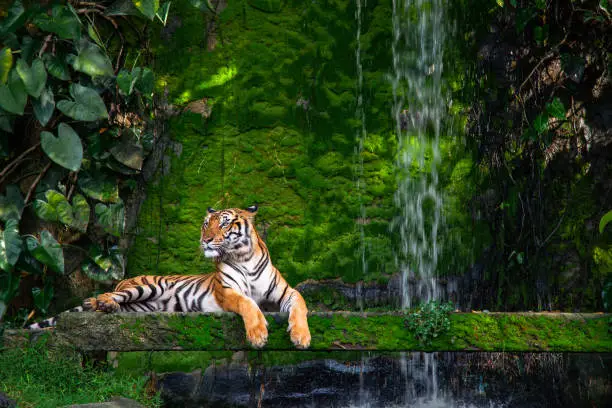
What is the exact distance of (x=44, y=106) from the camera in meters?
5.29

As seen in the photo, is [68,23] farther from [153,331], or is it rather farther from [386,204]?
[386,204]

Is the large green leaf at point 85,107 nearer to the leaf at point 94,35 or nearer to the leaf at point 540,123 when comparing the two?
the leaf at point 94,35

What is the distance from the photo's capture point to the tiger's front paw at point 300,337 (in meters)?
4.26

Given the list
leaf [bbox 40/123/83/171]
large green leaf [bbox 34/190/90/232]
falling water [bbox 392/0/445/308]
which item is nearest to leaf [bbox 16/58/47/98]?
leaf [bbox 40/123/83/171]

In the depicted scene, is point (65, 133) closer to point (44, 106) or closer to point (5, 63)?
point (44, 106)

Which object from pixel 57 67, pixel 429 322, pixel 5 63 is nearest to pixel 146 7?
pixel 57 67

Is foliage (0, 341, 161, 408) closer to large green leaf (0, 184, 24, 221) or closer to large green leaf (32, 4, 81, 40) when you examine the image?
large green leaf (0, 184, 24, 221)

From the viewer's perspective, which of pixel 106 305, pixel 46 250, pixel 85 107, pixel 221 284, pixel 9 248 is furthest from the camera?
pixel 85 107

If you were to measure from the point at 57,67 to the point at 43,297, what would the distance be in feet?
5.55

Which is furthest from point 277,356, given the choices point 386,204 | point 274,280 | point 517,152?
point 517,152

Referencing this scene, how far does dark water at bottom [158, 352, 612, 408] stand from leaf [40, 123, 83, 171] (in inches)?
70.2

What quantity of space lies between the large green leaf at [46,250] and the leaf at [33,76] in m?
0.98

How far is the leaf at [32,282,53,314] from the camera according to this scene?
5582mm

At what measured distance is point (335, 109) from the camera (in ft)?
21.1
